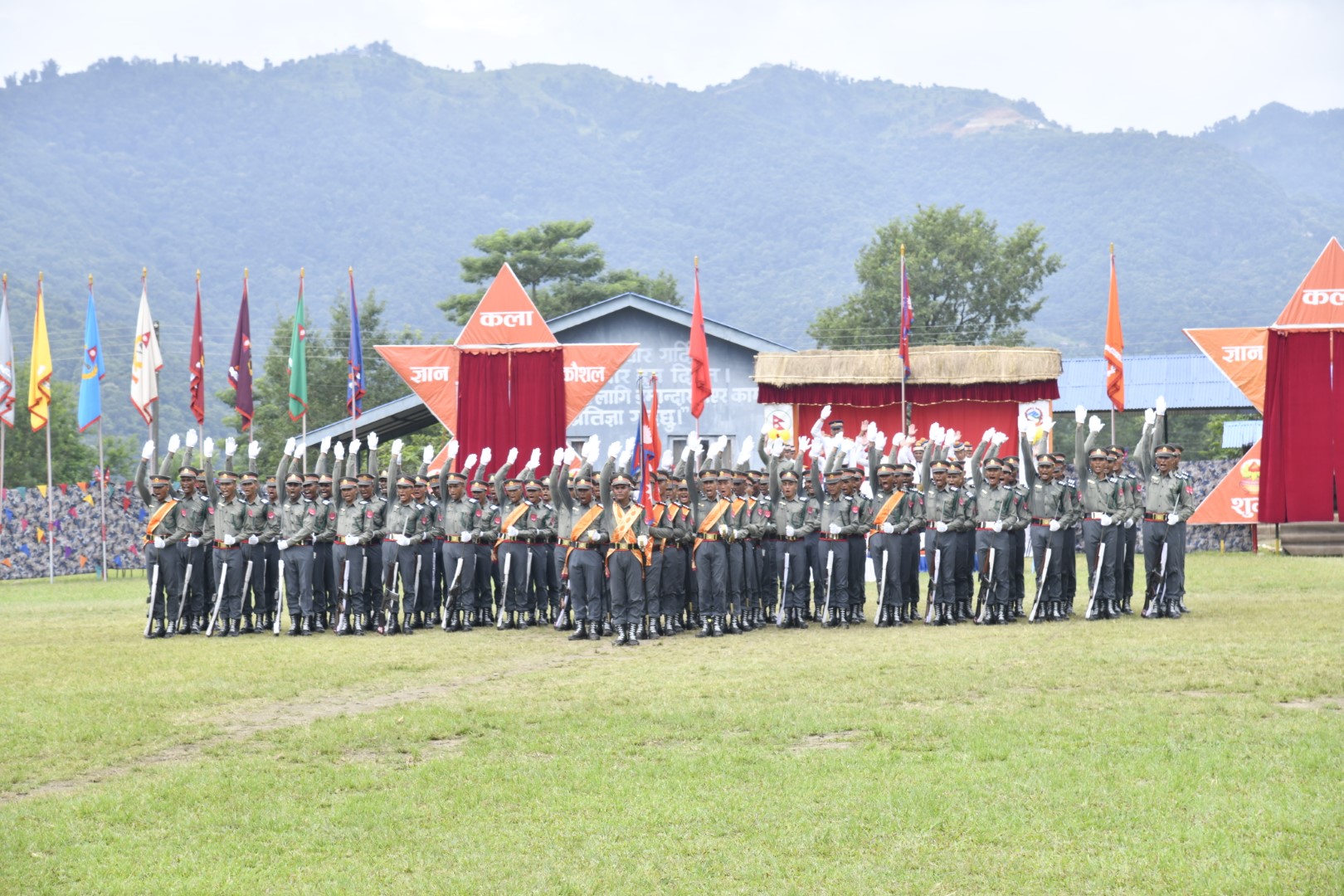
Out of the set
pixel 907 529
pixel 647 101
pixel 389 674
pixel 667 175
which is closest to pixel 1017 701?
pixel 389 674

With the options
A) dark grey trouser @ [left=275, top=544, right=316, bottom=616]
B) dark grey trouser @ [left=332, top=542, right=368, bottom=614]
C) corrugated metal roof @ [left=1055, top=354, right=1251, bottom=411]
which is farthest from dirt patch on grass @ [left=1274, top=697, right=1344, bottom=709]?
corrugated metal roof @ [left=1055, top=354, right=1251, bottom=411]

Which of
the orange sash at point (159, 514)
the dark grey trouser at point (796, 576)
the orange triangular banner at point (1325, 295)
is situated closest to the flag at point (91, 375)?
the orange sash at point (159, 514)

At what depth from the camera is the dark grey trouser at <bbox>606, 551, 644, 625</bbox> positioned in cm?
1528

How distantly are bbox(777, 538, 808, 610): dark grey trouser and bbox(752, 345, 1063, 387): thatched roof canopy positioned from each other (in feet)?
33.1

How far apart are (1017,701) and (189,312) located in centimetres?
9904

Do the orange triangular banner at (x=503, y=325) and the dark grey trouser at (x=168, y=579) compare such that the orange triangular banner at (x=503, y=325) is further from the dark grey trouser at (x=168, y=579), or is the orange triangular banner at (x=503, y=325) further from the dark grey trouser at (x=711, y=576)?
the dark grey trouser at (x=711, y=576)

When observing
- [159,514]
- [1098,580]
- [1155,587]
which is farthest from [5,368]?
[1155,587]

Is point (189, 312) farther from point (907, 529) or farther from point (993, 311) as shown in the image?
point (907, 529)

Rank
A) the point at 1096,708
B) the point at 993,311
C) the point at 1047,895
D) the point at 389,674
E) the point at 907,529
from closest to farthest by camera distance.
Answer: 1. the point at 1047,895
2. the point at 1096,708
3. the point at 389,674
4. the point at 907,529
5. the point at 993,311

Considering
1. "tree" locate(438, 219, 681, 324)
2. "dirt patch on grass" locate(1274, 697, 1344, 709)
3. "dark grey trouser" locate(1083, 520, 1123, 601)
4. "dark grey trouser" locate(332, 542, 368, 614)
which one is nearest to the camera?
"dirt patch on grass" locate(1274, 697, 1344, 709)

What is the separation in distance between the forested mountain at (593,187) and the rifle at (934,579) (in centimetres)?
6272

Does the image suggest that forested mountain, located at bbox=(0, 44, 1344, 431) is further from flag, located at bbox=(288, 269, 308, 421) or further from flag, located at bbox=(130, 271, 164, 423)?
flag, located at bbox=(288, 269, 308, 421)

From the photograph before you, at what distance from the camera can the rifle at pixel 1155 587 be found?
52.2ft

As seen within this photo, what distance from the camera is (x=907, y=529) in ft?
55.1
